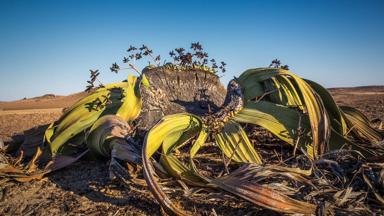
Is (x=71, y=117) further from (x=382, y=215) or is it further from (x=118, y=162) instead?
(x=382, y=215)

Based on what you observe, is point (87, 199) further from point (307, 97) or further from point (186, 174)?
point (307, 97)

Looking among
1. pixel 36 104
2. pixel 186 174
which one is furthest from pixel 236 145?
pixel 36 104

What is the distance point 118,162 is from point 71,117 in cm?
75

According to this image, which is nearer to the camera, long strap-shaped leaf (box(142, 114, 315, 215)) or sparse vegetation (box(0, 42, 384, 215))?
long strap-shaped leaf (box(142, 114, 315, 215))

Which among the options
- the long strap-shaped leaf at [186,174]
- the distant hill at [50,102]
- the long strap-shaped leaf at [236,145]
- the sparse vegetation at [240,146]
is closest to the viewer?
the long strap-shaped leaf at [186,174]

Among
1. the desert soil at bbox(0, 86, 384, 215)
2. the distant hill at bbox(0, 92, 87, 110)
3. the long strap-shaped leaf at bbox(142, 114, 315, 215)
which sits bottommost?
the desert soil at bbox(0, 86, 384, 215)

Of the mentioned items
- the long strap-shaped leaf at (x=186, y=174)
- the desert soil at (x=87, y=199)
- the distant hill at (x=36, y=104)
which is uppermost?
the distant hill at (x=36, y=104)


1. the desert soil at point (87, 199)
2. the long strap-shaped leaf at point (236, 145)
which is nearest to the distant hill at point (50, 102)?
the long strap-shaped leaf at point (236, 145)

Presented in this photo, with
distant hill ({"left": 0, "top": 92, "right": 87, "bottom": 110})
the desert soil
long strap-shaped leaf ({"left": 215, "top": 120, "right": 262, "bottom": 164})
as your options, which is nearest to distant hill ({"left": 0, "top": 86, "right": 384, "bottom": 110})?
distant hill ({"left": 0, "top": 92, "right": 87, "bottom": 110})

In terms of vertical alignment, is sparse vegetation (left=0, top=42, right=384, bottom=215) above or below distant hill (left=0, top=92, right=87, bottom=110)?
below

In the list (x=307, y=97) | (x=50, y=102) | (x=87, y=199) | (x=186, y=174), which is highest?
(x=50, y=102)

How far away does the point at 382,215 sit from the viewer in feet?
3.95

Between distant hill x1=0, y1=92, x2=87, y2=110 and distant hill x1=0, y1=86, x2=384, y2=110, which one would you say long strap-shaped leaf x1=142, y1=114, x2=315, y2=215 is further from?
distant hill x1=0, y1=92, x2=87, y2=110

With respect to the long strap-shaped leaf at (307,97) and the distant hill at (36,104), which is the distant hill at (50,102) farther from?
the long strap-shaped leaf at (307,97)
